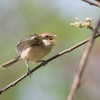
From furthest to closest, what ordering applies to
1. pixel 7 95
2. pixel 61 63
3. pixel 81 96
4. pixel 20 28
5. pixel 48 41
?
pixel 20 28 → pixel 61 63 → pixel 7 95 → pixel 81 96 → pixel 48 41

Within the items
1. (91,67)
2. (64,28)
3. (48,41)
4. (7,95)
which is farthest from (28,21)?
(48,41)

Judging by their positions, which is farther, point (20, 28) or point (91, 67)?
point (20, 28)

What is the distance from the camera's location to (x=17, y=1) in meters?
7.60

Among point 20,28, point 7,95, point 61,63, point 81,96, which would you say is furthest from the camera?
point 20,28

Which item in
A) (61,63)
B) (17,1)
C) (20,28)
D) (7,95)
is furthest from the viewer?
(17,1)

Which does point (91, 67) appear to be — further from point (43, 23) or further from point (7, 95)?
point (43, 23)

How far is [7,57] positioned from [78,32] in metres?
1.29

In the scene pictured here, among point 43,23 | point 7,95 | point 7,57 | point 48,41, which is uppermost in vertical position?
point 48,41

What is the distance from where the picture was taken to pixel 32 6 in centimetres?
729

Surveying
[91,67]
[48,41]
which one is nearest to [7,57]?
[91,67]

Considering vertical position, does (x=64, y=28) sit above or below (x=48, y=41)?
below

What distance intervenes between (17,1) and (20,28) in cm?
80

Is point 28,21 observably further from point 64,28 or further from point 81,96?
point 81,96

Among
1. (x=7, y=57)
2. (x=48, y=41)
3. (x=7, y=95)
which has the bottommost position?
(x=7, y=95)
